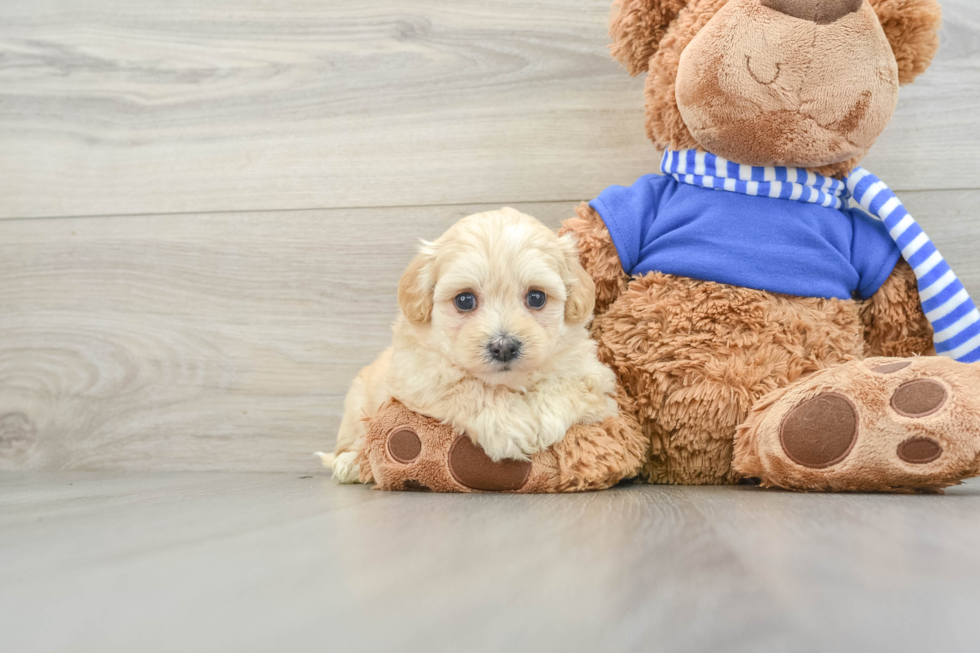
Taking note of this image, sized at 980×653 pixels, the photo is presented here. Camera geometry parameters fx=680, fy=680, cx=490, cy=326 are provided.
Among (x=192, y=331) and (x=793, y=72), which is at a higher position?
(x=793, y=72)

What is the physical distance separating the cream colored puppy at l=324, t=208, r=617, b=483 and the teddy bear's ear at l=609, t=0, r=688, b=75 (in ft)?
1.20

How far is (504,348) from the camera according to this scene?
2.77 feet

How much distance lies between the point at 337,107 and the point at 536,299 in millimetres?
710

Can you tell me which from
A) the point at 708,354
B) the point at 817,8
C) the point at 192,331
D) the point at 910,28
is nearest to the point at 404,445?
the point at 708,354

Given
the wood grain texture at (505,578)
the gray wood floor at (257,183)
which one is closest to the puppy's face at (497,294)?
the wood grain texture at (505,578)

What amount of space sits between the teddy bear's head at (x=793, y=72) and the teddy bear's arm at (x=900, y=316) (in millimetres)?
192

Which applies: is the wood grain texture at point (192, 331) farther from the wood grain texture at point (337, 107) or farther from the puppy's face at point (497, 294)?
the puppy's face at point (497, 294)

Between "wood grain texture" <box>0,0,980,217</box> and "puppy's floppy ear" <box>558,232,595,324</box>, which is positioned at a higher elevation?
"wood grain texture" <box>0,0,980,217</box>

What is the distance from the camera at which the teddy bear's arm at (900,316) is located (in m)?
1.02

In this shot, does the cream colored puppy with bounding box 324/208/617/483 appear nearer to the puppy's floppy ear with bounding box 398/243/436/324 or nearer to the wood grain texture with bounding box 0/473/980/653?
the puppy's floppy ear with bounding box 398/243/436/324

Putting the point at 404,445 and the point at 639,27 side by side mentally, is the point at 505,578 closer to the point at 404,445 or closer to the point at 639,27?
the point at 404,445

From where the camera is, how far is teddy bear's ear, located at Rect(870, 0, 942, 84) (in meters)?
0.97

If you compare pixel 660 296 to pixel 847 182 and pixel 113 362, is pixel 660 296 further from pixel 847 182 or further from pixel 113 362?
pixel 113 362

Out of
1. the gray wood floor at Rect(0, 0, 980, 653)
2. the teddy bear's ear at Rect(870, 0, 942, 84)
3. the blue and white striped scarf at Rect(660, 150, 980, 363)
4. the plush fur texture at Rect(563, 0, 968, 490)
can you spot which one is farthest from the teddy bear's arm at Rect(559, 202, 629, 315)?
the teddy bear's ear at Rect(870, 0, 942, 84)
